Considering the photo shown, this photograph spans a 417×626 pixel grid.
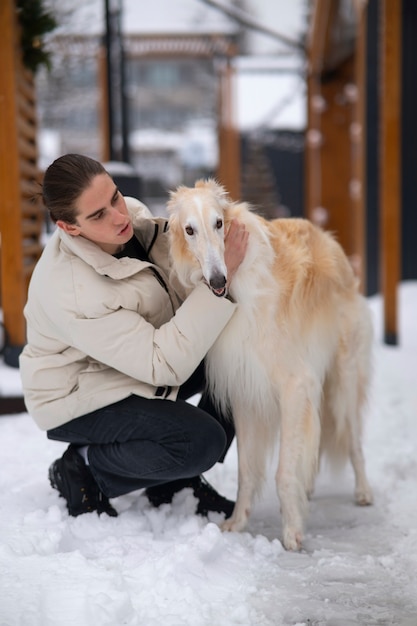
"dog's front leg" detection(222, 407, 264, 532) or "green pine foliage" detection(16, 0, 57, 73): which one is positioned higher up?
"green pine foliage" detection(16, 0, 57, 73)

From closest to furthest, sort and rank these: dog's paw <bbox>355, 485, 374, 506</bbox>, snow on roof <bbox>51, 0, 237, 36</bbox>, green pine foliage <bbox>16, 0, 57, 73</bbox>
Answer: dog's paw <bbox>355, 485, 374, 506</bbox> → green pine foliage <bbox>16, 0, 57, 73</bbox> → snow on roof <bbox>51, 0, 237, 36</bbox>

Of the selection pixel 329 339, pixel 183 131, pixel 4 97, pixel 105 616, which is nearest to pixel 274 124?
pixel 183 131

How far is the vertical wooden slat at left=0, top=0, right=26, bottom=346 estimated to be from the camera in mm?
4223

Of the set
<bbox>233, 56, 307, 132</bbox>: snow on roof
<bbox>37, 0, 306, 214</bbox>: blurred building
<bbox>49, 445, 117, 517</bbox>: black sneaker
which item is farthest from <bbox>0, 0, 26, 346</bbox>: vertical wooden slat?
<bbox>233, 56, 307, 132</bbox>: snow on roof

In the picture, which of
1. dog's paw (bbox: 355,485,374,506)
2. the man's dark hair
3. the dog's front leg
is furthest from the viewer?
dog's paw (bbox: 355,485,374,506)

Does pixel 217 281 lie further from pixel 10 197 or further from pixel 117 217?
pixel 10 197

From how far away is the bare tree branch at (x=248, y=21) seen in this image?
30.6ft

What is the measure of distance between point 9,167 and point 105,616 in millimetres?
3221

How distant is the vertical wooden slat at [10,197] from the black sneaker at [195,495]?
2.13 m

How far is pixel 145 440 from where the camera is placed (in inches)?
83.6

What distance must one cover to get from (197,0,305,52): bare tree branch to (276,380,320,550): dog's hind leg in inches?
323

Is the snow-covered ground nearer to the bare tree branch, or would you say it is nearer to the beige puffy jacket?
the beige puffy jacket

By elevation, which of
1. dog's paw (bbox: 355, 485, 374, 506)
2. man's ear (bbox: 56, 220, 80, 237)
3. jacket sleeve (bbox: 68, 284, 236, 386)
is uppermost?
man's ear (bbox: 56, 220, 80, 237)

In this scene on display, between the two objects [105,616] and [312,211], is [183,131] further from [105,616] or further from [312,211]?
[105,616]
